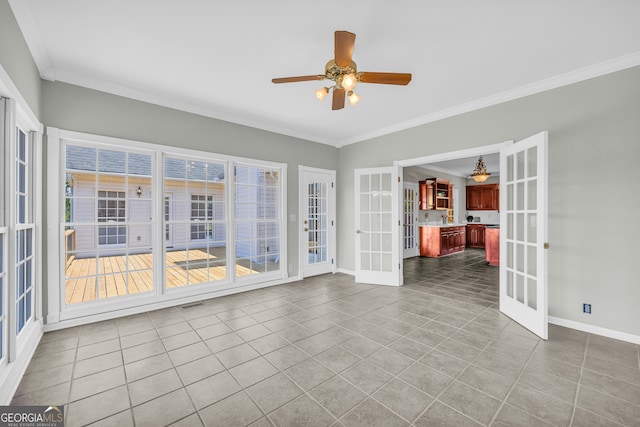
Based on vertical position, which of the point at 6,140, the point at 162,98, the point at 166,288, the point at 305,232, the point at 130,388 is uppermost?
the point at 162,98

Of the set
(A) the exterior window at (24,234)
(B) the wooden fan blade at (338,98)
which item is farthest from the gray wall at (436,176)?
(A) the exterior window at (24,234)

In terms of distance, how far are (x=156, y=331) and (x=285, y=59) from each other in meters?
3.22

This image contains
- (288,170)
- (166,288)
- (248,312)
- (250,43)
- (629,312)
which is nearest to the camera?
(250,43)

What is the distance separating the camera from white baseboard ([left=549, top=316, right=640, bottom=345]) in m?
2.65

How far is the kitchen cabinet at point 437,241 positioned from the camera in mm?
7762

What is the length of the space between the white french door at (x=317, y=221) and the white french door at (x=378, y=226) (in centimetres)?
76

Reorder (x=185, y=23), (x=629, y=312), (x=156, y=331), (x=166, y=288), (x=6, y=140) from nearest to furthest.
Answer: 1. (x=6, y=140)
2. (x=185, y=23)
3. (x=629, y=312)
4. (x=156, y=331)
5. (x=166, y=288)

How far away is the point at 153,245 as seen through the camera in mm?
3564

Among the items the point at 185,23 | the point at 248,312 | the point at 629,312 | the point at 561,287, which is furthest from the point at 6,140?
the point at 629,312

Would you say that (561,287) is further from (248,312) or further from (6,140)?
(6,140)

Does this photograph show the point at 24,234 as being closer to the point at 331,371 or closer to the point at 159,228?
the point at 159,228

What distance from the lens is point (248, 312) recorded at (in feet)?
11.4

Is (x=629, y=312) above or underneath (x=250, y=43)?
underneath

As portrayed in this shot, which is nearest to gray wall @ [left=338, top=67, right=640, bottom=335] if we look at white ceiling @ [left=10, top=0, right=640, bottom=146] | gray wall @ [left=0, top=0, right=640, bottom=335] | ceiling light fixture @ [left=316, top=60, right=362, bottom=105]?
gray wall @ [left=0, top=0, right=640, bottom=335]
